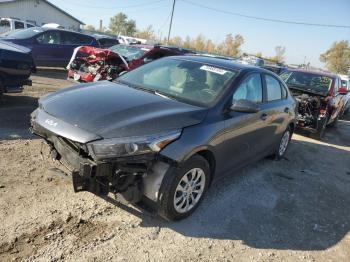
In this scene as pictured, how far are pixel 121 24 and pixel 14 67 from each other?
85.0 m

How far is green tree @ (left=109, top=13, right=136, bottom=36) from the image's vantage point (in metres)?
85.2

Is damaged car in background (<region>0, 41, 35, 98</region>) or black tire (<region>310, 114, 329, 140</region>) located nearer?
damaged car in background (<region>0, 41, 35, 98</region>)

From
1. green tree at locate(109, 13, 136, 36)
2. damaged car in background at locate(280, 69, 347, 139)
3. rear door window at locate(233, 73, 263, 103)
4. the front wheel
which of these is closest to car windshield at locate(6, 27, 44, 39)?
damaged car in background at locate(280, 69, 347, 139)

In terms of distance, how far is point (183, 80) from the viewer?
15.2 feet

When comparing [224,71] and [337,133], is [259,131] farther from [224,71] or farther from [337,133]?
[337,133]

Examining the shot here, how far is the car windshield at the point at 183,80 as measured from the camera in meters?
4.30

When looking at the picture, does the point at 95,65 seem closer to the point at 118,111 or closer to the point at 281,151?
the point at 281,151

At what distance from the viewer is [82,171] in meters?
3.25

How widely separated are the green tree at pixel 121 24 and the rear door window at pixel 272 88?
82186mm

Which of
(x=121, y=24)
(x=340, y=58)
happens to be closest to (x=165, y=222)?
(x=340, y=58)

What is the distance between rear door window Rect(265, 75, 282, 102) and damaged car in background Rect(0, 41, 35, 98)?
5024 mm

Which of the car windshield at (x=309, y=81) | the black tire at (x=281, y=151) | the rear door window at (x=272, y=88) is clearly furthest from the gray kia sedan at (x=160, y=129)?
the car windshield at (x=309, y=81)

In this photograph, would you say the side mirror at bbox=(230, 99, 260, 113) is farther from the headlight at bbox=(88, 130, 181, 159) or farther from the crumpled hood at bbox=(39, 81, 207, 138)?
the headlight at bbox=(88, 130, 181, 159)

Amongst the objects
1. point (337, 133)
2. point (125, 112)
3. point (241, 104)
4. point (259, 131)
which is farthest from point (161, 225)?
point (337, 133)
